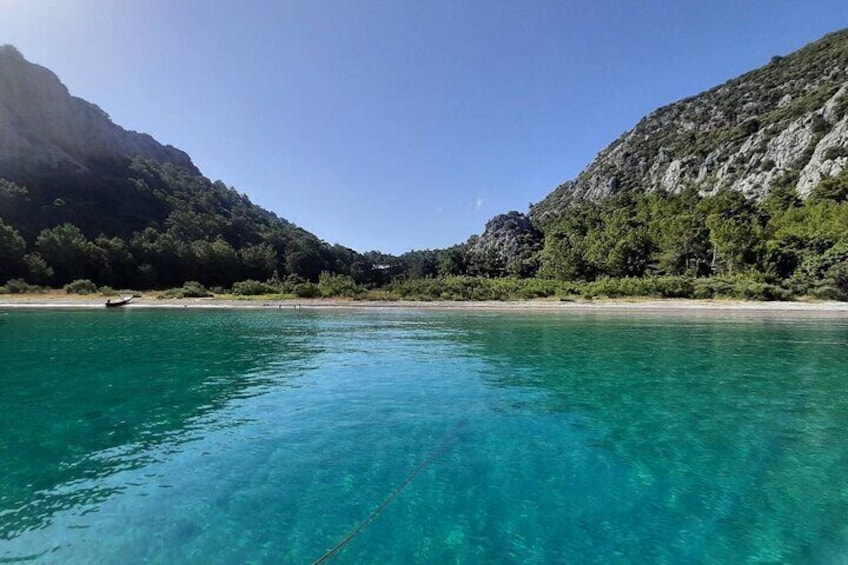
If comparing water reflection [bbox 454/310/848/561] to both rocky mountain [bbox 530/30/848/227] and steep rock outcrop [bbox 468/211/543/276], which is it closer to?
steep rock outcrop [bbox 468/211/543/276]

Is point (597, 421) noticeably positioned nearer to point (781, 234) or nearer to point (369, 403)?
point (369, 403)

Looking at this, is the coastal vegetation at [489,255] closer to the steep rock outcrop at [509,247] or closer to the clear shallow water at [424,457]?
the steep rock outcrop at [509,247]

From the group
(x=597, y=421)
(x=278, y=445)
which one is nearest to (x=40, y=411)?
(x=278, y=445)

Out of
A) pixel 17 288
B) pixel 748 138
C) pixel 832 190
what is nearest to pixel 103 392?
pixel 17 288

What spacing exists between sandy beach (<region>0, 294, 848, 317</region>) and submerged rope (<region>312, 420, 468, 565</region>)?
32987 mm

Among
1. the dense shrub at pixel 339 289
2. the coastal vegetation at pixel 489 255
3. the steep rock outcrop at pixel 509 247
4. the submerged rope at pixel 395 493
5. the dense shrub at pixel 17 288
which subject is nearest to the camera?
the submerged rope at pixel 395 493

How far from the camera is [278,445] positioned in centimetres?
799

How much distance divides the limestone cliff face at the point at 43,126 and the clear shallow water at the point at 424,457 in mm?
78111

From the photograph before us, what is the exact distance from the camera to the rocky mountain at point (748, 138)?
78.1 metres

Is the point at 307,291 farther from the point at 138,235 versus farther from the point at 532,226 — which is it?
the point at 532,226

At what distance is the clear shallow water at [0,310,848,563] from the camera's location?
494 cm

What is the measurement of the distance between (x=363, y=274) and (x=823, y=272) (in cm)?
7530

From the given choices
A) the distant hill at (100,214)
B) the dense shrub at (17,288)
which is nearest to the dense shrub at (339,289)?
the distant hill at (100,214)

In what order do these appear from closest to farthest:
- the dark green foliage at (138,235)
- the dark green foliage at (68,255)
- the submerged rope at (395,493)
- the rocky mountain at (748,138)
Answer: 1. the submerged rope at (395,493)
2. the dark green foliage at (68,255)
3. the dark green foliage at (138,235)
4. the rocky mountain at (748,138)
